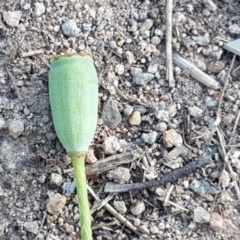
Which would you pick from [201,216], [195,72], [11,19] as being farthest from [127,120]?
[11,19]

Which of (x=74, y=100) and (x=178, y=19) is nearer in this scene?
(x=74, y=100)

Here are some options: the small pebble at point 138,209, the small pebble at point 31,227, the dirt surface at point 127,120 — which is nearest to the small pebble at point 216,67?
the dirt surface at point 127,120

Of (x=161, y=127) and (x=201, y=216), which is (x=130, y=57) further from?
(x=201, y=216)

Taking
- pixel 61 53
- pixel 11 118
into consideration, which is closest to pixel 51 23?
pixel 61 53

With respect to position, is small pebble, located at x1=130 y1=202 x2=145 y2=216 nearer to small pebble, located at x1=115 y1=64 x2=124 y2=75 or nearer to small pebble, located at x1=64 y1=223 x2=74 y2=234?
small pebble, located at x1=64 y1=223 x2=74 y2=234

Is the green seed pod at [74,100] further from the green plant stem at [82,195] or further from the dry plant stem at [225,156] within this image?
the dry plant stem at [225,156]

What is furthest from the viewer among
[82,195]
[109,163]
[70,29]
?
[70,29]

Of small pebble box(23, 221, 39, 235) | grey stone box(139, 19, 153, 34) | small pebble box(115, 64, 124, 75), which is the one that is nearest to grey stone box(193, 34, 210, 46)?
grey stone box(139, 19, 153, 34)
